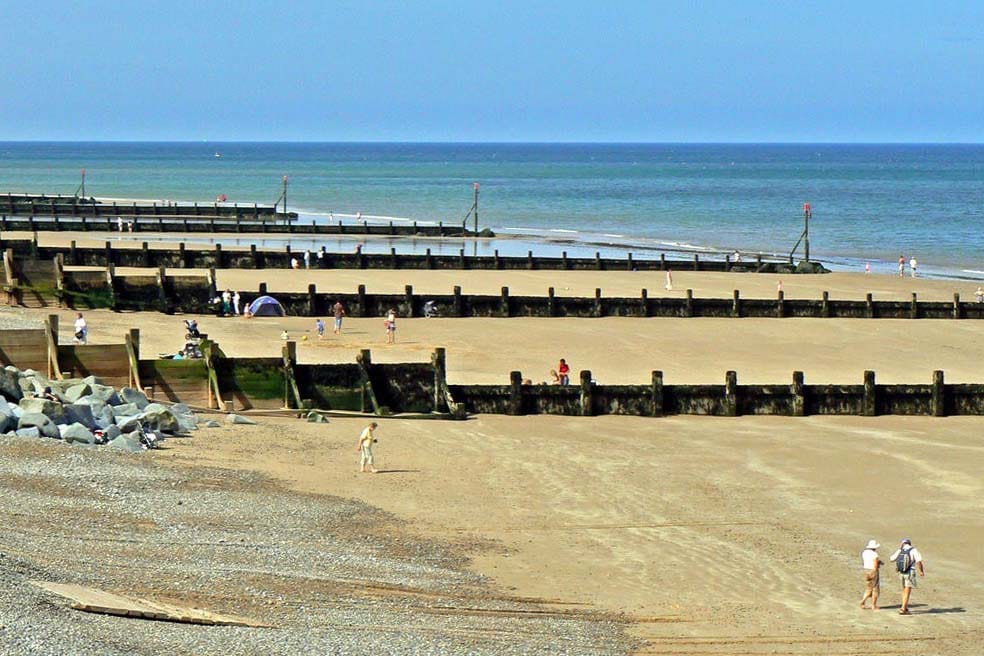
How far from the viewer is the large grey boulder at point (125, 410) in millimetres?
27984

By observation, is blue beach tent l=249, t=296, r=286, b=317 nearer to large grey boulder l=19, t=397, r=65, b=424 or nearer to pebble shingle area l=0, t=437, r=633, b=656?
large grey boulder l=19, t=397, r=65, b=424

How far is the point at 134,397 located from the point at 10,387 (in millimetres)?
2575

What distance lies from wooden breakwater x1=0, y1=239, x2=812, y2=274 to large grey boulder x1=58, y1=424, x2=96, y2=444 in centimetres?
3209

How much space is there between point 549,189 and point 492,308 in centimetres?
13262

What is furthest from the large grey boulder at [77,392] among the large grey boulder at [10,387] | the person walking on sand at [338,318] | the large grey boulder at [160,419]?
the person walking on sand at [338,318]

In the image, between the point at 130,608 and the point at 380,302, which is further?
the point at 380,302

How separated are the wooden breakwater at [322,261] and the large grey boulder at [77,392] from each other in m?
29.2

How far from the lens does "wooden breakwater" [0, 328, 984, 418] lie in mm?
31188

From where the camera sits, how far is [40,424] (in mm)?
25547

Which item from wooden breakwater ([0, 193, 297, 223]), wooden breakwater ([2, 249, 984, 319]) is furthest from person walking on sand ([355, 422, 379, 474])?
wooden breakwater ([0, 193, 297, 223])

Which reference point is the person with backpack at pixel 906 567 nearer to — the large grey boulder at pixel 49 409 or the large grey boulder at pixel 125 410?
the large grey boulder at pixel 49 409

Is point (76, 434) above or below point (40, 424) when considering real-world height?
below

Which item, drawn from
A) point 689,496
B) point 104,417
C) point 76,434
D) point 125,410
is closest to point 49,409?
point 76,434

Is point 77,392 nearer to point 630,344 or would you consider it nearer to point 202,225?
point 630,344
